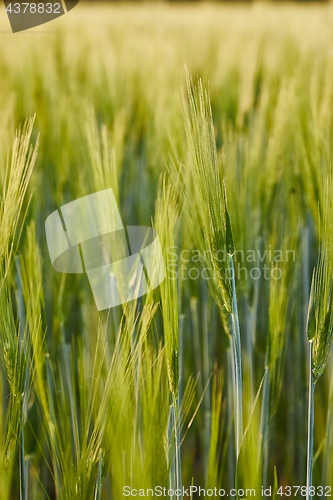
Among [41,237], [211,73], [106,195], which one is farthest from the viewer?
[211,73]

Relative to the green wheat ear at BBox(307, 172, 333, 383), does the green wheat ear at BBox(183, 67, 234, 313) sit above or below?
above

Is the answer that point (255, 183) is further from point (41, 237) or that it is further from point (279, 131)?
point (41, 237)

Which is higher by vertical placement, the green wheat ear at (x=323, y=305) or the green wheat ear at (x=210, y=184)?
the green wheat ear at (x=210, y=184)

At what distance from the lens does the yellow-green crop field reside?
537 mm

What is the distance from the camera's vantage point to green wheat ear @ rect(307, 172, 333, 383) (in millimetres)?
534

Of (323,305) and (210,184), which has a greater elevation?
(210,184)

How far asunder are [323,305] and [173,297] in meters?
0.16

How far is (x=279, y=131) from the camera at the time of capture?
0.82 meters

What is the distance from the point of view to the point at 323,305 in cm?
54

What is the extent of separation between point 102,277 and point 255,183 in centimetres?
29

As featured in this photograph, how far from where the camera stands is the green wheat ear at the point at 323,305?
0.53 m

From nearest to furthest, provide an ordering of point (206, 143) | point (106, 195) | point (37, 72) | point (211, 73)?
1. point (206, 143)
2. point (106, 195)
3. point (37, 72)
4. point (211, 73)

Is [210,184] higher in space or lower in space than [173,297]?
higher

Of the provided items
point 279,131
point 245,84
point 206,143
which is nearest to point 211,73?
point 245,84
